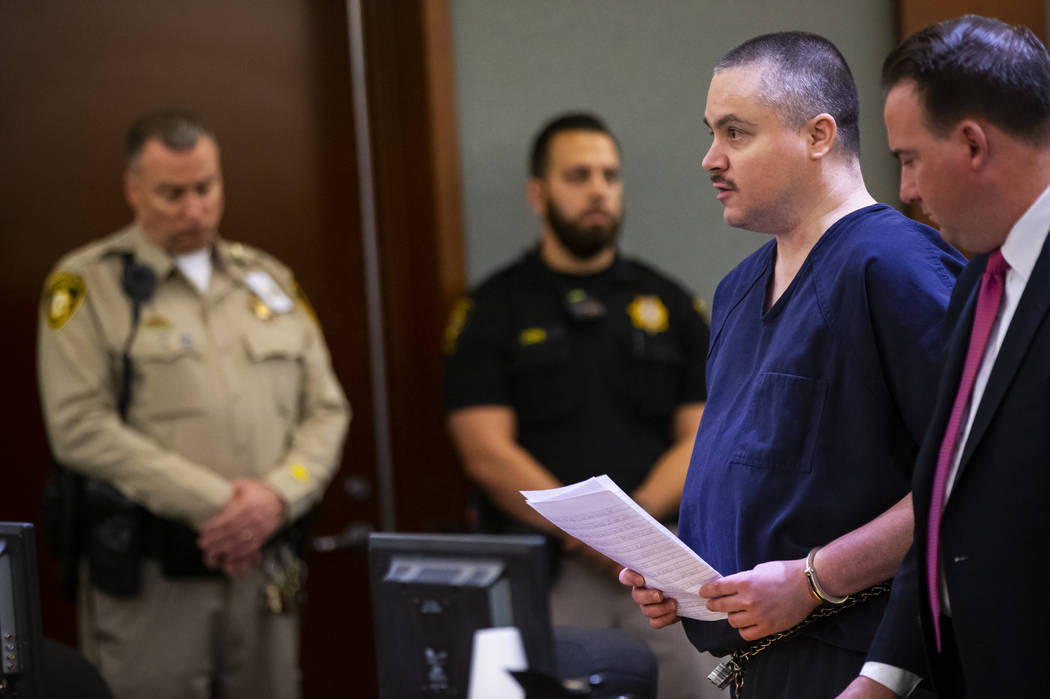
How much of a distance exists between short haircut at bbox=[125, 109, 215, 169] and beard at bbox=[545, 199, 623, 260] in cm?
91

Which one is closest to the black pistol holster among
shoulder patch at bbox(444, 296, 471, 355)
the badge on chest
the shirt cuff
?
the badge on chest

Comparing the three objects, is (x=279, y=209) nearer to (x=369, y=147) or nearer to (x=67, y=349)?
(x=369, y=147)

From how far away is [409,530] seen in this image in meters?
3.52

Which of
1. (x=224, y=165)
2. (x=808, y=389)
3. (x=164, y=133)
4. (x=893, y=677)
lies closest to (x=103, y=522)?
(x=164, y=133)

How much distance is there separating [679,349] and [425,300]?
2.53ft

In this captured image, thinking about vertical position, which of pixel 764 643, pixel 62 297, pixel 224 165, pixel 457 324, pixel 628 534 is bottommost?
pixel 764 643

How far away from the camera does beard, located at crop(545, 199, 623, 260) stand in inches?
126

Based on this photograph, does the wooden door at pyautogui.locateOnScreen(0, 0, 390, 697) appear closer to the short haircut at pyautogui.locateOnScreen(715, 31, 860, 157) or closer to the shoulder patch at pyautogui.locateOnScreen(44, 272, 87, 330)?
the shoulder patch at pyautogui.locateOnScreen(44, 272, 87, 330)

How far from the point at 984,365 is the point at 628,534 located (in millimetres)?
438

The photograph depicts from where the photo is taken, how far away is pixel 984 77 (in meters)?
1.24

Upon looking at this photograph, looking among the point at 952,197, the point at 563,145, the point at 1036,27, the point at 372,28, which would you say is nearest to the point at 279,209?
the point at 372,28

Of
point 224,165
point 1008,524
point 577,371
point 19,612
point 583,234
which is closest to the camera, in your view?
point 1008,524

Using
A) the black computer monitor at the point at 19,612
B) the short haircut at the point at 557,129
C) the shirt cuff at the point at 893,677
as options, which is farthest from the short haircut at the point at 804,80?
the short haircut at the point at 557,129

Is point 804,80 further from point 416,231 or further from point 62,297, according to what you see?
point 416,231
